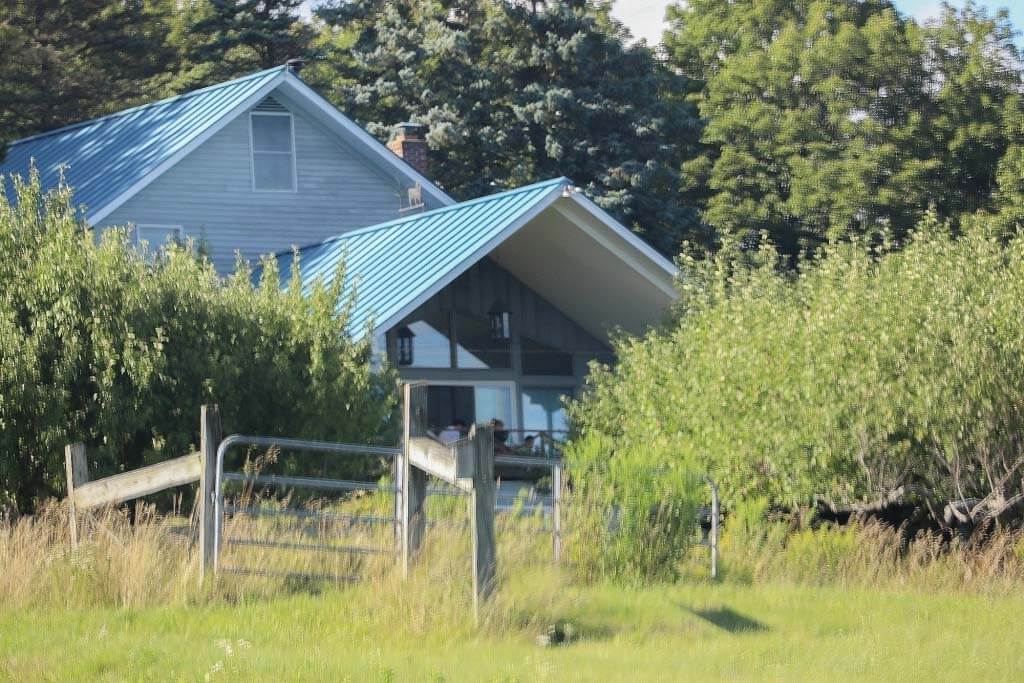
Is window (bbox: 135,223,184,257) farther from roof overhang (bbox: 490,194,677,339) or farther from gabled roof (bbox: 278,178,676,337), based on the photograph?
roof overhang (bbox: 490,194,677,339)

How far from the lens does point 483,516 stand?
11.1 meters

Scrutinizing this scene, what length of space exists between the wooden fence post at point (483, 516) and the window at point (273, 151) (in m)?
20.7

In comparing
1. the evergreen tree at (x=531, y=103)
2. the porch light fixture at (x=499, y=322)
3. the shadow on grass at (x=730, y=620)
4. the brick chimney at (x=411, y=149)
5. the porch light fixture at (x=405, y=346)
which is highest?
the evergreen tree at (x=531, y=103)

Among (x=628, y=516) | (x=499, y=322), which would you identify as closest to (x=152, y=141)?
(x=499, y=322)

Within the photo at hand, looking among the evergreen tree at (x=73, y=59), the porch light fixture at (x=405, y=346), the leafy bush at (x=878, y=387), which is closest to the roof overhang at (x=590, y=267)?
the porch light fixture at (x=405, y=346)

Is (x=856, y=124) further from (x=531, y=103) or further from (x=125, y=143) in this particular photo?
(x=125, y=143)

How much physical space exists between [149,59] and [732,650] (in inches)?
1574

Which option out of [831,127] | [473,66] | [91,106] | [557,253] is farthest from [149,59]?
[557,253]

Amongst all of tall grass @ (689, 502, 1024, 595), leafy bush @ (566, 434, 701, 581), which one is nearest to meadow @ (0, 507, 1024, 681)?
leafy bush @ (566, 434, 701, 581)

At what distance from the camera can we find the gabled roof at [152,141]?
1145 inches

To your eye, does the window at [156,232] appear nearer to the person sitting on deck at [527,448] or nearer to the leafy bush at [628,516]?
the person sitting on deck at [527,448]

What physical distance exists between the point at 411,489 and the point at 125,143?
20.8m

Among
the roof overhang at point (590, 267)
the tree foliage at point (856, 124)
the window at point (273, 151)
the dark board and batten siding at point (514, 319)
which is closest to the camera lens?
the roof overhang at point (590, 267)

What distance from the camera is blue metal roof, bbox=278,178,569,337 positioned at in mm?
23219
